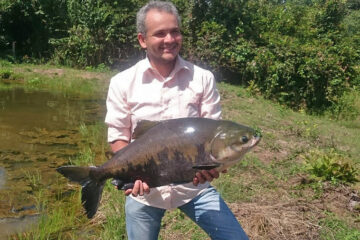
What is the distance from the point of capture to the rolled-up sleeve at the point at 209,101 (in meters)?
2.66

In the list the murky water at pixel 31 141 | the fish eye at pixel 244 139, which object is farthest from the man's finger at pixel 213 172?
the murky water at pixel 31 141

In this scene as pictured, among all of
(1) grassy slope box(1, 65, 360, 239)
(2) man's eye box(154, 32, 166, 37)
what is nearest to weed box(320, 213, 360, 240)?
(1) grassy slope box(1, 65, 360, 239)

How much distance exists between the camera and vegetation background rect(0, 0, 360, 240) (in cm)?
471

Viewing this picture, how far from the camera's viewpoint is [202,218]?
8.58ft

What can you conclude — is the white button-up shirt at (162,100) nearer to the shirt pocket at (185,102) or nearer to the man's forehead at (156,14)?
the shirt pocket at (185,102)

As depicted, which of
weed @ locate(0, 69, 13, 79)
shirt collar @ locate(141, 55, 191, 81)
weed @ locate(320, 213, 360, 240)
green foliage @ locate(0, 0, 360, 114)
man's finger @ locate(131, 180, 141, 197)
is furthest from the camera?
weed @ locate(0, 69, 13, 79)

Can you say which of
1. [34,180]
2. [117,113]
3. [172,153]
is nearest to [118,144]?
[117,113]

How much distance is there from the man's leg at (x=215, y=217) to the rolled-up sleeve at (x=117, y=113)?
0.66m

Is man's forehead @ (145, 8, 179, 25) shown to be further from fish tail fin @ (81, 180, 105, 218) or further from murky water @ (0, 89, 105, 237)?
murky water @ (0, 89, 105, 237)

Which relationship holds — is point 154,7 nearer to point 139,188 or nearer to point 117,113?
point 117,113

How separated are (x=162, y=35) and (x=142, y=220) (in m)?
1.22

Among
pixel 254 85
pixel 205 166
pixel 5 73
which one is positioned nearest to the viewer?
pixel 205 166

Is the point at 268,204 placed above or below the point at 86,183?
below

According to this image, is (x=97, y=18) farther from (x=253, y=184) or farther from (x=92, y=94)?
(x=253, y=184)
